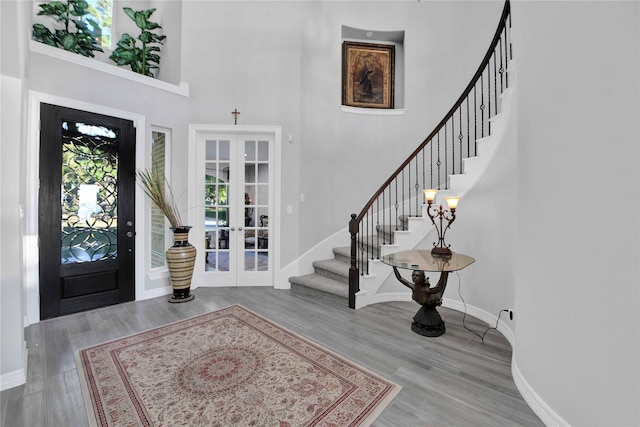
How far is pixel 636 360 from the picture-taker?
1114mm

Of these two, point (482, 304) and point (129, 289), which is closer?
point (482, 304)

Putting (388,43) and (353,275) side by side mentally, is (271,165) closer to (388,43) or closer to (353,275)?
(353,275)

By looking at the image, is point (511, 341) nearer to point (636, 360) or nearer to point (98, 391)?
point (636, 360)

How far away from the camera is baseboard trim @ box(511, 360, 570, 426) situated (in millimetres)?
1516

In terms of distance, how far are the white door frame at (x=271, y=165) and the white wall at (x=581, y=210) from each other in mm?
2960

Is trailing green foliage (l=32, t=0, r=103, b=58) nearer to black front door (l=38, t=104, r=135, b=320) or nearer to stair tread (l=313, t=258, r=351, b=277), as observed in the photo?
black front door (l=38, t=104, r=135, b=320)

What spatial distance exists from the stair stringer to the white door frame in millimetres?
1396

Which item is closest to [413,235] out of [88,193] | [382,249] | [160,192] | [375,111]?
[382,249]

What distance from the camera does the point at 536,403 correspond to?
165 cm

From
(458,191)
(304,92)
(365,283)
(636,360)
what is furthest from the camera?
(304,92)

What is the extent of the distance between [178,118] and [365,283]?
3.46 metres

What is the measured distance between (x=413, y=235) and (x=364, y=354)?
170 centimetres

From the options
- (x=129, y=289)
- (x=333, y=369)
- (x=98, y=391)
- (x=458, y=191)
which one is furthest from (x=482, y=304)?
(x=129, y=289)

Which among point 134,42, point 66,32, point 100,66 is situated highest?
point 134,42
